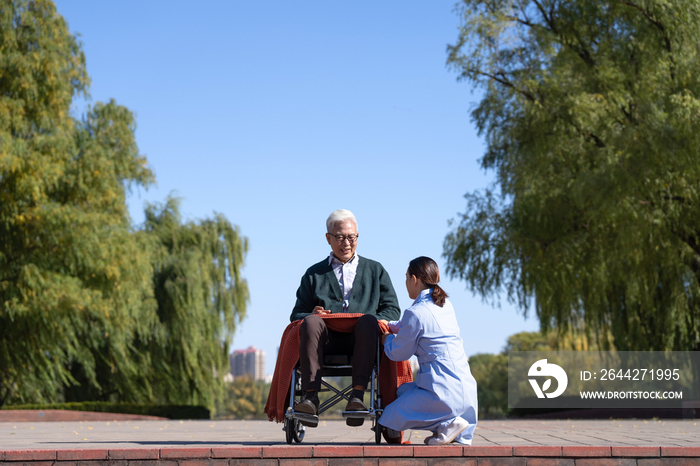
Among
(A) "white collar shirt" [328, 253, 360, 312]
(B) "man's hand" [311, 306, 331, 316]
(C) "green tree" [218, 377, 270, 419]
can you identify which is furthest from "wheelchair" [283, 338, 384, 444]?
(C) "green tree" [218, 377, 270, 419]

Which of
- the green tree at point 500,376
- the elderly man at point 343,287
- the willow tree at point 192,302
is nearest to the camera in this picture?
the elderly man at point 343,287

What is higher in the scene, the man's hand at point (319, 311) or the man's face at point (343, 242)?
the man's face at point (343, 242)

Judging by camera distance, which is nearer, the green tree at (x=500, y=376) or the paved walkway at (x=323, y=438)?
the paved walkway at (x=323, y=438)

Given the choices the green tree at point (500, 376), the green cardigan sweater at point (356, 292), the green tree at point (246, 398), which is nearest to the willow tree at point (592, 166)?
the green cardigan sweater at point (356, 292)

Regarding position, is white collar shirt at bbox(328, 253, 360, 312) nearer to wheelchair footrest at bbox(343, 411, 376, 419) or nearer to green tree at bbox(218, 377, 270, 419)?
wheelchair footrest at bbox(343, 411, 376, 419)

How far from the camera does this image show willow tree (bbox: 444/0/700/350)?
1351 centimetres

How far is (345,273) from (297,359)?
79cm

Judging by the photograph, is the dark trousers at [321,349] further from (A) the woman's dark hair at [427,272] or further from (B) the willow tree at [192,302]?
(B) the willow tree at [192,302]

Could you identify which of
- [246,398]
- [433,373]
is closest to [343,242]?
[433,373]

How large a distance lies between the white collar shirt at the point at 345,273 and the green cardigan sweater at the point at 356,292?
0.03m

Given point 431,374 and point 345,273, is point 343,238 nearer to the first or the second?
point 345,273

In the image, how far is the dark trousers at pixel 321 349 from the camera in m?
4.55

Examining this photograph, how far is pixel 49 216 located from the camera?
14531mm

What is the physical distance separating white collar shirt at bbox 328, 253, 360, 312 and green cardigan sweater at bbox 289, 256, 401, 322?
30 millimetres
